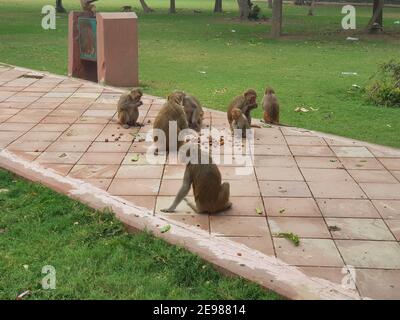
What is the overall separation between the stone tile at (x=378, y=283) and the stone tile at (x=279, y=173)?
242 cm

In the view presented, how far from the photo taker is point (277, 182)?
6.88 meters

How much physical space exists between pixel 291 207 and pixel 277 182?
840 mm

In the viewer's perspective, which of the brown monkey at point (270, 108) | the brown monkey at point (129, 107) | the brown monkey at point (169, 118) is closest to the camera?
the brown monkey at point (169, 118)

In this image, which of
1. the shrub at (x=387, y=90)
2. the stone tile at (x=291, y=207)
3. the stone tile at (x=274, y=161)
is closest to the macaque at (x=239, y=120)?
the stone tile at (x=274, y=161)

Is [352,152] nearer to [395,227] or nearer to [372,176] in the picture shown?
[372,176]

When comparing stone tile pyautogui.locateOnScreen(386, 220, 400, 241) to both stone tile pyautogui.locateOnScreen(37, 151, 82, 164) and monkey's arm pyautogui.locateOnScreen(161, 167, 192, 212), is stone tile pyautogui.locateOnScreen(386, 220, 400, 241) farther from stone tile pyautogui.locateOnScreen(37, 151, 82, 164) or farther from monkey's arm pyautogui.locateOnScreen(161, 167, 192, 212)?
stone tile pyautogui.locateOnScreen(37, 151, 82, 164)

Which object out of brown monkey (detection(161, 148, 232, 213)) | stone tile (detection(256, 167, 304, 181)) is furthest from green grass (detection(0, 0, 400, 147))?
brown monkey (detection(161, 148, 232, 213))

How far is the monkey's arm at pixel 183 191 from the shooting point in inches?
224

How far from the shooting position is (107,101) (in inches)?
444

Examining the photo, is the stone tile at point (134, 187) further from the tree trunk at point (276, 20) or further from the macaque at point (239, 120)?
the tree trunk at point (276, 20)

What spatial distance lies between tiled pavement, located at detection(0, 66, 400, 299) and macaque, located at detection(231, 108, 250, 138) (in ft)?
0.96

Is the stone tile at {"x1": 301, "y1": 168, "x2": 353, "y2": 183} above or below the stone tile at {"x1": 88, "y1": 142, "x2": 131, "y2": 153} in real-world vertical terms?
below

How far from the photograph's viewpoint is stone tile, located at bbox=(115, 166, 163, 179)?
6.97m

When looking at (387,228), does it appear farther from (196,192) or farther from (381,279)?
(196,192)
